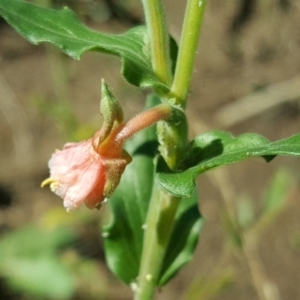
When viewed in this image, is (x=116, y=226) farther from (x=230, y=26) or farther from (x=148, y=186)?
(x=230, y=26)

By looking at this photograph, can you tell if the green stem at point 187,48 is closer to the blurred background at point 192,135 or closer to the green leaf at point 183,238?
the green leaf at point 183,238

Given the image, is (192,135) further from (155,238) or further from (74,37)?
(74,37)

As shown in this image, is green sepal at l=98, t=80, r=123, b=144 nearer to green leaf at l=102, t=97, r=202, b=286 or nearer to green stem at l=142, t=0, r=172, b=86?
green stem at l=142, t=0, r=172, b=86

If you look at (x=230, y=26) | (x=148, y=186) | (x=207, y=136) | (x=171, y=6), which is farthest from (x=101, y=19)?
(x=207, y=136)

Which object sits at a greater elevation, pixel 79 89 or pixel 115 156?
pixel 115 156

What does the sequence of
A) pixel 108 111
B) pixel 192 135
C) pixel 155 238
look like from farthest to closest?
1. pixel 192 135
2. pixel 155 238
3. pixel 108 111

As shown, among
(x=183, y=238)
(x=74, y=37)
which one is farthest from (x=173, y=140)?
(x=183, y=238)

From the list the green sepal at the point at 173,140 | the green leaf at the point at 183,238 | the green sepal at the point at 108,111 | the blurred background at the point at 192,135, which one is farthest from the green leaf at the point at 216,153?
the blurred background at the point at 192,135
